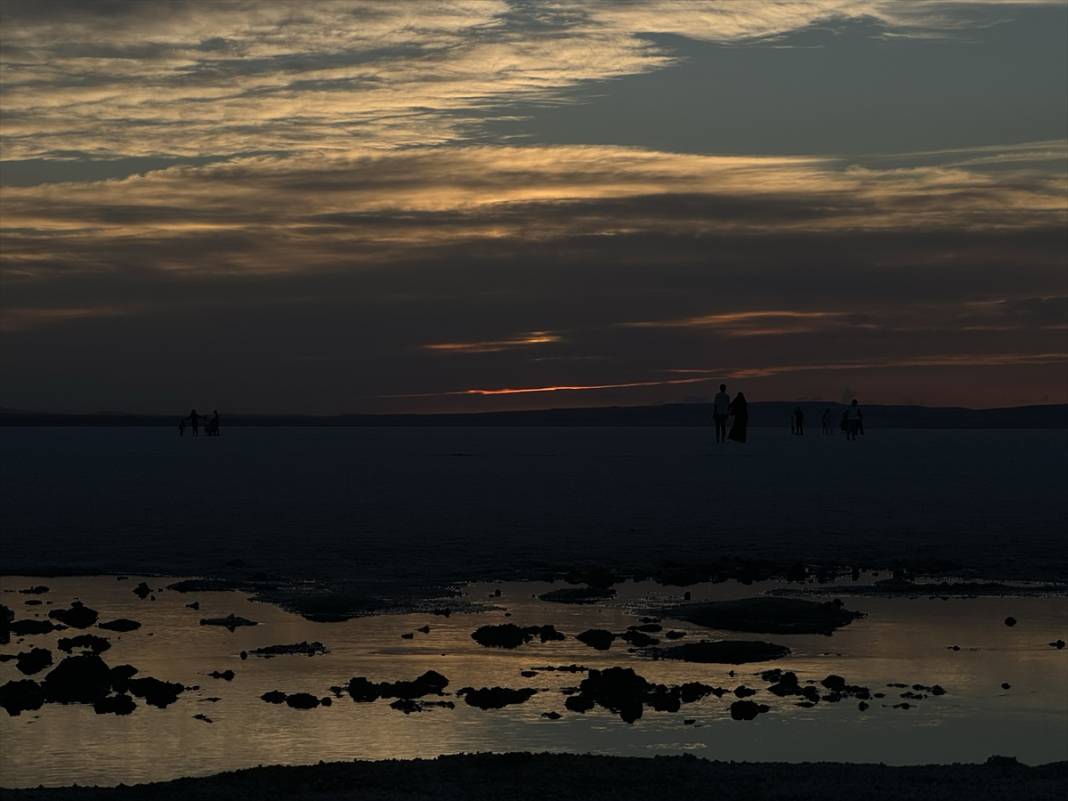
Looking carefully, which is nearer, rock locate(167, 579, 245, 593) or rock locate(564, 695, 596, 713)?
rock locate(564, 695, 596, 713)

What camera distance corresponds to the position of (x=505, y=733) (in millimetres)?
12305

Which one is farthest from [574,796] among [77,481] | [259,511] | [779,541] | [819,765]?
[77,481]

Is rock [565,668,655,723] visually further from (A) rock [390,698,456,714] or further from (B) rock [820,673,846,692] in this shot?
(B) rock [820,673,846,692]

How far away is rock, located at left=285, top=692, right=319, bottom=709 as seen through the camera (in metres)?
13.1

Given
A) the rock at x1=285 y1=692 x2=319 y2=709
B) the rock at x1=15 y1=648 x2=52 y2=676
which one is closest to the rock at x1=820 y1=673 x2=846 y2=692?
the rock at x1=285 y1=692 x2=319 y2=709

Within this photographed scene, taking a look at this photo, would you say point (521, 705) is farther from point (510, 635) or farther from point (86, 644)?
point (86, 644)

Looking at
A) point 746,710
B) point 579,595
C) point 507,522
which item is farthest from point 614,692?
point 507,522

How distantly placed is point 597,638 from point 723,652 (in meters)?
1.40

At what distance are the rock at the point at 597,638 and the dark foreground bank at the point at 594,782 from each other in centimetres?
507

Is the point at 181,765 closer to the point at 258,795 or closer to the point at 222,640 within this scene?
the point at 258,795

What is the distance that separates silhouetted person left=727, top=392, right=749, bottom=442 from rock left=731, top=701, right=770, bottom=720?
3708cm

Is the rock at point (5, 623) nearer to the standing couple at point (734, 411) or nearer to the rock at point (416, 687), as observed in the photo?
the rock at point (416, 687)

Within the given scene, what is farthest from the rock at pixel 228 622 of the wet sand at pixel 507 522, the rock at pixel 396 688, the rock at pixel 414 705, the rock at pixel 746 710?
the rock at pixel 746 710

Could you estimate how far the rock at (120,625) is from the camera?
1703cm
